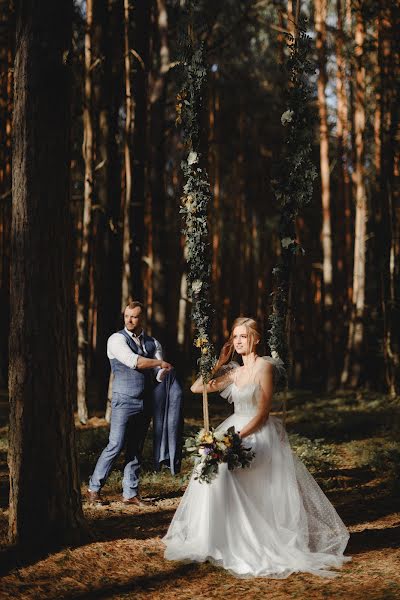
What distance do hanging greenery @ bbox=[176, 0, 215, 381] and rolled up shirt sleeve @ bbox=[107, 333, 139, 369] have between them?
1.22 m

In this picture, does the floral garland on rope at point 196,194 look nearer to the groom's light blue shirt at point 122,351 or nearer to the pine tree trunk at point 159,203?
the groom's light blue shirt at point 122,351

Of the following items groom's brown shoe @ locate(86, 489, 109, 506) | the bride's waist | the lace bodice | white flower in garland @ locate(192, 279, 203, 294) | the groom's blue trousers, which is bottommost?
groom's brown shoe @ locate(86, 489, 109, 506)

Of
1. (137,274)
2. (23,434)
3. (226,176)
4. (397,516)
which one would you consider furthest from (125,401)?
(226,176)

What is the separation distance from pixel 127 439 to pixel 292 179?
2.80m

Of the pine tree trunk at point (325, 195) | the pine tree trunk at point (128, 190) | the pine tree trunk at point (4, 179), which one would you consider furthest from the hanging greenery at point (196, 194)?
the pine tree trunk at point (325, 195)

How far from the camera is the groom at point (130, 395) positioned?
673 cm

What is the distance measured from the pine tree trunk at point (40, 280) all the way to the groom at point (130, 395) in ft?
4.34

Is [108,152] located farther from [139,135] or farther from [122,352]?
[122,352]

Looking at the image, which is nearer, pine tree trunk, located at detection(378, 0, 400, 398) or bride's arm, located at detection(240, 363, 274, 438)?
bride's arm, located at detection(240, 363, 274, 438)

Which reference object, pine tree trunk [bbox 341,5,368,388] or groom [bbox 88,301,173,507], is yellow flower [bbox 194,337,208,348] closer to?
groom [bbox 88,301,173,507]

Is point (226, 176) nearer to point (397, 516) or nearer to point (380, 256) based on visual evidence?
point (380, 256)

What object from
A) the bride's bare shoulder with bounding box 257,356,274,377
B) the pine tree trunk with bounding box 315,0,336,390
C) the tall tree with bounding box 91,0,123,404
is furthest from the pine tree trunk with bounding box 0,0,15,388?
the bride's bare shoulder with bounding box 257,356,274,377

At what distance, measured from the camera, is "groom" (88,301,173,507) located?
265 inches

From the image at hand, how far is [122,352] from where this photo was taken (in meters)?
6.72
